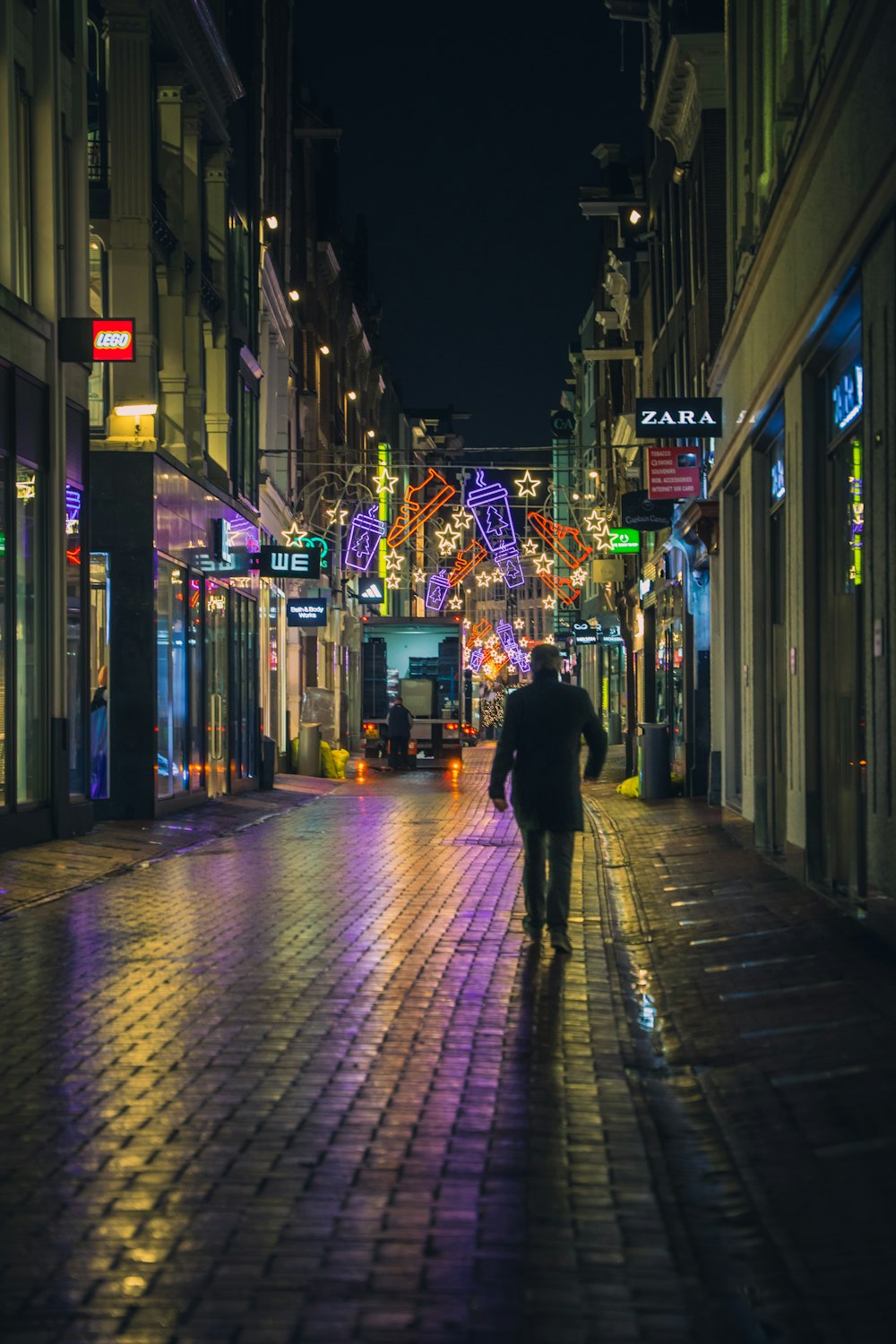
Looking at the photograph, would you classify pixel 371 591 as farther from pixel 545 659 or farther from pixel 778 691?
pixel 545 659

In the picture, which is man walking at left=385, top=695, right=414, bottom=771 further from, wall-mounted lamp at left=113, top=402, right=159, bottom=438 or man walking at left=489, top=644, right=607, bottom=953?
man walking at left=489, top=644, right=607, bottom=953

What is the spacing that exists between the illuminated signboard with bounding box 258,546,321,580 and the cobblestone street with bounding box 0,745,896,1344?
19.1 m

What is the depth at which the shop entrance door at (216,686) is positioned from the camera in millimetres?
28703

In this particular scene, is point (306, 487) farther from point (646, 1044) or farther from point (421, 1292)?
point (421, 1292)

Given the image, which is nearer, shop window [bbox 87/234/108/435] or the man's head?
the man's head

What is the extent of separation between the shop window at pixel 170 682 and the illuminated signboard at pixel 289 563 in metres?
5.65

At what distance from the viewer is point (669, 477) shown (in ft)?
90.7

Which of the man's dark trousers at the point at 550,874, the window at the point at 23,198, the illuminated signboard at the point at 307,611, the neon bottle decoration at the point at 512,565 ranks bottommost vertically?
the man's dark trousers at the point at 550,874

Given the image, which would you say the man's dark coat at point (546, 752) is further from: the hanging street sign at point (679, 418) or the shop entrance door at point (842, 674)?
the hanging street sign at point (679, 418)

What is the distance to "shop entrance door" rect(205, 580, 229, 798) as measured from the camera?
28.7 meters

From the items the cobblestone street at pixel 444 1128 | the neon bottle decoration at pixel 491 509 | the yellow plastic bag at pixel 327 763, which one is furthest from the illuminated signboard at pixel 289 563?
the cobblestone street at pixel 444 1128

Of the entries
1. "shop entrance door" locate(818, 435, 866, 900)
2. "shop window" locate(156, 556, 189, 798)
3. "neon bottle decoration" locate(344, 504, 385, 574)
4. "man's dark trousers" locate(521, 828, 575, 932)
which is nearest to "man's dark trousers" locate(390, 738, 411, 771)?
"neon bottle decoration" locate(344, 504, 385, 574)

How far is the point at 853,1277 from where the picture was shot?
15.5 feet

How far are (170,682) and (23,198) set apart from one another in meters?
8.01
